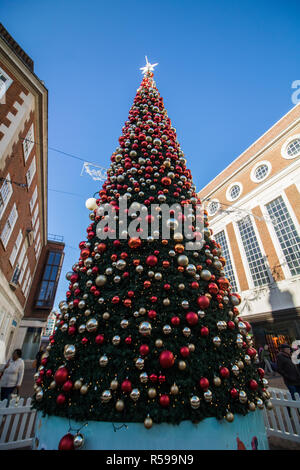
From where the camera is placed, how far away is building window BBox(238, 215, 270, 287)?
13.4 m

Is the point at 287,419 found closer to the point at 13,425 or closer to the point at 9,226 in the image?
the point at 13,425

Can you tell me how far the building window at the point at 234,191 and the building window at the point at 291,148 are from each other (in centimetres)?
380

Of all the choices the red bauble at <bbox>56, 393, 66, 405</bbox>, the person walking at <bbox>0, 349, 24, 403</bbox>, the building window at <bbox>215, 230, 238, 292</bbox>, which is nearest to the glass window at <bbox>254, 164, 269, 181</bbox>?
the building window at <bbox>215, 230, 238, 292</bbox>

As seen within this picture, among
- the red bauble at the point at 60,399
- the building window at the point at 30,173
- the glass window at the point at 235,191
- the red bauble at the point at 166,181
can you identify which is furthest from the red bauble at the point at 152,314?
the glass window at the point at 235,191

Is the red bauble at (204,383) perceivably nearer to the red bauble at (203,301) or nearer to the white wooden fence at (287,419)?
the red bauble at (203,301)

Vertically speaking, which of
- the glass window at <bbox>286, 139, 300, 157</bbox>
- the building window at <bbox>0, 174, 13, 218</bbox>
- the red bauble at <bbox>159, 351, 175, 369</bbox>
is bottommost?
the red bauble at <bbox>159, 351, 175, 369</bbox>

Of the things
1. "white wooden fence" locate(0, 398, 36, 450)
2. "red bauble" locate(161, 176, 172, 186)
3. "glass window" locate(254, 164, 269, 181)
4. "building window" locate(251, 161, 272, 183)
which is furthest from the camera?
"glass window" locate(254, 164, 269, 181)

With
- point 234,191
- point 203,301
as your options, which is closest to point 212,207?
point 234,191

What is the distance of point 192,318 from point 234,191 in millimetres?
17656

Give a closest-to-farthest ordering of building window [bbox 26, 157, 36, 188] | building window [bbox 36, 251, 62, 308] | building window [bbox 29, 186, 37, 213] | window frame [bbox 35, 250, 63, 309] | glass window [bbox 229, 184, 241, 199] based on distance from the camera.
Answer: building window [bbox 26, 157, 36, 188], building window [bbox 29, 186, 37, 213], glass window [bbox 229, 184, 241, 199], window frame [bbox 35, 250, 63, 309], building window [bbox 36, 251, 62, 308]

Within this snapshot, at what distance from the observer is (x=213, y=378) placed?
1.73 meters

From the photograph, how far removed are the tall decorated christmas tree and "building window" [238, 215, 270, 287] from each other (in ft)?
41.8

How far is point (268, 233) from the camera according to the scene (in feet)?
44.2

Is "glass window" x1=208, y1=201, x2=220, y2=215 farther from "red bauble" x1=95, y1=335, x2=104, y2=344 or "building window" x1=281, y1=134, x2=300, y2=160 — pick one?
"red bauble" x1=95, y1=335, x2=104, y2=344
